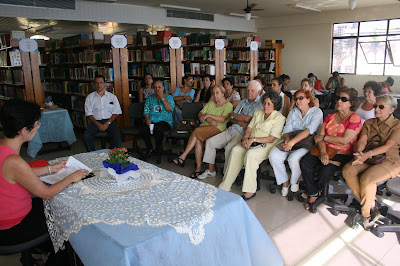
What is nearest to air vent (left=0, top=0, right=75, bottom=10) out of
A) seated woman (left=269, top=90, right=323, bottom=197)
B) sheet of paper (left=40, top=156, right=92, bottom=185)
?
sheet of paper (left=40, top=156, right=92, bottom=185)

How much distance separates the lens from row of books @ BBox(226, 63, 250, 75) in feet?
32.3

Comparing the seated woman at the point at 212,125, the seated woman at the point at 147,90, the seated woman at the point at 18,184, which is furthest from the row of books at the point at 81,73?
the seated woman at the point at 18,184

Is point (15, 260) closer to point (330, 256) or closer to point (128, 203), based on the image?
point (128, 203)

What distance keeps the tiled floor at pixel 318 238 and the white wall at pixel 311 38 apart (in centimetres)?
842

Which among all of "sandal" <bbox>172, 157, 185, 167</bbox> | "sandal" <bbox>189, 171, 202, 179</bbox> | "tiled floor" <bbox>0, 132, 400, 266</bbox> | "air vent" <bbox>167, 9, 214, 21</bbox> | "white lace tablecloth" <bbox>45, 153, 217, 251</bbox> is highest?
"air vent" <bbox>167, 9, 214, 21</bbox>

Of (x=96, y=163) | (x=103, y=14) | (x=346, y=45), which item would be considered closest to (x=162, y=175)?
(x=96, y=163)

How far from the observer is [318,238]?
310 centimetres

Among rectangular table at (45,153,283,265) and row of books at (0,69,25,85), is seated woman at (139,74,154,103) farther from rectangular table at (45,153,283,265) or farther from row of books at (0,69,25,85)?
rectangular table at (45,153,283,265)

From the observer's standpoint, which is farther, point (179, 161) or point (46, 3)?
point (46, 3)

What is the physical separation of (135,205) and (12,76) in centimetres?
724

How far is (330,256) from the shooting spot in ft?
9.20

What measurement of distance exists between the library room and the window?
108 centimetres

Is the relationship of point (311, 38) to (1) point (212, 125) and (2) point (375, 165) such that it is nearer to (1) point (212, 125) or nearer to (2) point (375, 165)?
(1) point (212, 125)

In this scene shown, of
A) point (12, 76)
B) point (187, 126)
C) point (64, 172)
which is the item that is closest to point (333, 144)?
point (187, 126)
